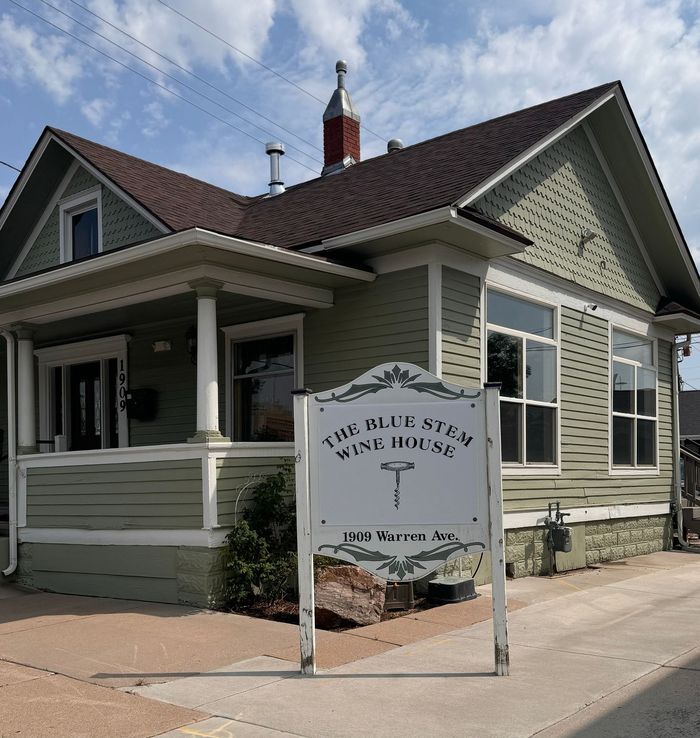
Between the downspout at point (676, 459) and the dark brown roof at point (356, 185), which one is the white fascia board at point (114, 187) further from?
the downspout at point (676, 459)

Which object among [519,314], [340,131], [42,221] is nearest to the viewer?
[519,314]

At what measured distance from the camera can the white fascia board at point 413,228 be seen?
25.6ft

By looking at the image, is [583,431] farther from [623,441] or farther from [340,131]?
[340,131]

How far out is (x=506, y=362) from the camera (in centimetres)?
→ 959

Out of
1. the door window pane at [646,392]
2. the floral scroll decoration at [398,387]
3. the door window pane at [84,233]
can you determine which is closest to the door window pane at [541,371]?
the door window pane at [646,392]

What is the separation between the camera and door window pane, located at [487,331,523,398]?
9.38m

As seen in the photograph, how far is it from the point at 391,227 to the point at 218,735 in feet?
17.1

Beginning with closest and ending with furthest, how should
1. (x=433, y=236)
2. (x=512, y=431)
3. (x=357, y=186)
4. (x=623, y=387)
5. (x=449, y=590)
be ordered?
(x=449, y=590) < (x=433, y=236) < (x=512, y=431) < (x=357, y=186) < (x=623, y=387)

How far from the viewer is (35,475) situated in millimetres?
9352

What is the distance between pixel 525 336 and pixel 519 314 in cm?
27

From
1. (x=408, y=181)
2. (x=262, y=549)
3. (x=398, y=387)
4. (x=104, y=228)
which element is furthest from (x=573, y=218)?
(x=398, y=387)

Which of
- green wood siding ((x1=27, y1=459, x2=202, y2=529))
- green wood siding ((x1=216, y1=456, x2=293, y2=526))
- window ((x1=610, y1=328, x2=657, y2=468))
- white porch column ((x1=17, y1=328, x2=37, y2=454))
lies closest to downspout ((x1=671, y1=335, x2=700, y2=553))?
window ((x1=610, y1=328, x2=657, y2=468))

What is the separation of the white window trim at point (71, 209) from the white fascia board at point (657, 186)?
7.41 m

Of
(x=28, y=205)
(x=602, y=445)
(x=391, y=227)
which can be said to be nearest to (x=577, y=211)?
(x=602, y=445)
